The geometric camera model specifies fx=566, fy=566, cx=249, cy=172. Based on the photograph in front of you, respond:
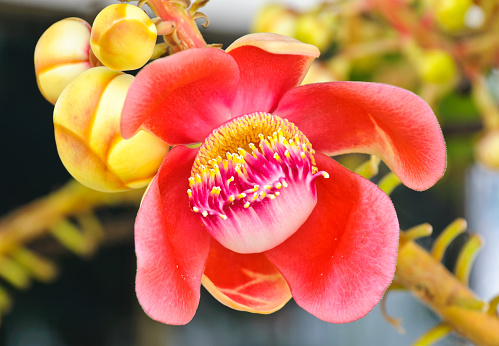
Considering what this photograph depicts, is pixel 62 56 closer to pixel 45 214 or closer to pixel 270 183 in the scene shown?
pixel 270 183

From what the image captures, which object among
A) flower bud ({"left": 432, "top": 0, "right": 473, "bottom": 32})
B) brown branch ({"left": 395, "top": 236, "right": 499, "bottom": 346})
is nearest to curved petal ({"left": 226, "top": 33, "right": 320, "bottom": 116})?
brown branch ({"left": 395, "top": 236, "right": 499, "bottom": 346})

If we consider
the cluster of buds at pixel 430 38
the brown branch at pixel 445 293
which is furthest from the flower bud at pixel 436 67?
the brown branch at pixel 445 293

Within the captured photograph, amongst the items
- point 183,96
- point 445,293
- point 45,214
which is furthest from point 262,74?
point 45,214

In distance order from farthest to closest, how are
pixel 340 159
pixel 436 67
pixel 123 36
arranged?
pixel 340 159 < pixel 436 67 < pixel 123 36

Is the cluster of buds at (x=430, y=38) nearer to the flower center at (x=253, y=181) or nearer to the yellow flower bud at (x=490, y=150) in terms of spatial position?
the yellow flower bud at (x=490, y=150)

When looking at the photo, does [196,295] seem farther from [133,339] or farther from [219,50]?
[133,339]

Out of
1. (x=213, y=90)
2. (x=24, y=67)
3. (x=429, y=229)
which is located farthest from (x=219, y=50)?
(x=24, y=67)

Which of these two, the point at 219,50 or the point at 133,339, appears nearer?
the point at 219,50
